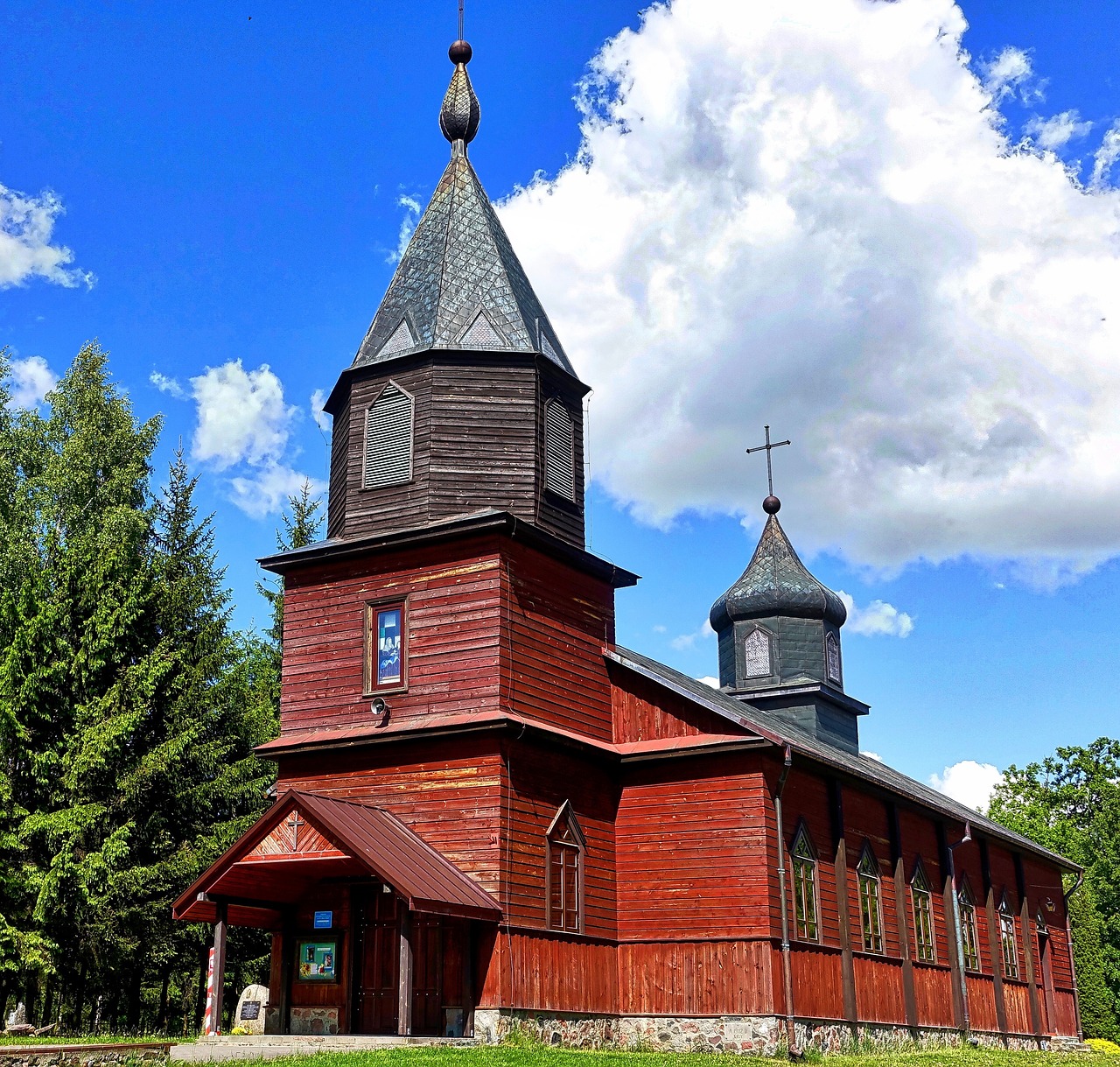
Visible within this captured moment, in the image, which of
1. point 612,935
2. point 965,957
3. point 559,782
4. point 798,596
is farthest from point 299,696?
point 798,596

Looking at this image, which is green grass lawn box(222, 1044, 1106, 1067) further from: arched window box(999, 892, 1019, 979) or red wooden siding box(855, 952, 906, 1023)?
arched window box(999, 892, 1019, 979)

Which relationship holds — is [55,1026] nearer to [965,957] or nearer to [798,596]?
[965,957]

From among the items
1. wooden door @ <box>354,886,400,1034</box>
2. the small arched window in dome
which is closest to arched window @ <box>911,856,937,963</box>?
the small arched window in dome

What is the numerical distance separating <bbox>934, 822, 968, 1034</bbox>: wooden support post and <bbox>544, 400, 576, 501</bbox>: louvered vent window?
12.8 m

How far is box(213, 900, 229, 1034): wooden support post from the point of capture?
1933 centimetres

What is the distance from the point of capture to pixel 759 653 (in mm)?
38844

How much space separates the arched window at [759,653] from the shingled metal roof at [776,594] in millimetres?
577

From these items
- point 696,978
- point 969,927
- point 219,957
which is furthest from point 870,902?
point 219,957

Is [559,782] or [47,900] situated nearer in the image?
[559,782]

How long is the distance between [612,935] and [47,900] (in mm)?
11418

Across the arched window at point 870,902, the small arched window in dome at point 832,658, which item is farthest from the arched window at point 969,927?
the small arched window in dome at point 832,658

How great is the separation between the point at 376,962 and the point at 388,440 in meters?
8.97

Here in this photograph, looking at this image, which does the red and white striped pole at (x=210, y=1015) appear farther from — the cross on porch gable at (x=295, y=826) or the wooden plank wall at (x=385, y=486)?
the wooden plank wall at (x=385, y=486)

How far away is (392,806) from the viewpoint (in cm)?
2100
